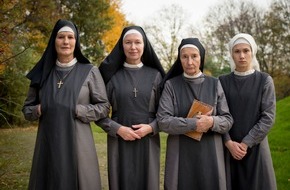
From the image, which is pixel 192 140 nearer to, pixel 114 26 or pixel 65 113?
pixel 65 113

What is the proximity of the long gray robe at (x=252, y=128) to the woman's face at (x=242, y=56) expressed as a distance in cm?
14

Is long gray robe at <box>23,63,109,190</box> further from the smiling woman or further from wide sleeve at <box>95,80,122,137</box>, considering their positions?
the smiling woman

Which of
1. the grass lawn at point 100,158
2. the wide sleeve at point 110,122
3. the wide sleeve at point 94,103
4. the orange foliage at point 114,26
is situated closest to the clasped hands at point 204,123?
the wide sleeve at point 110,122

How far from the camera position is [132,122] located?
380 cm

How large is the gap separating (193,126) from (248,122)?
644 millimetres

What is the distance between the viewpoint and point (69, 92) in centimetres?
360

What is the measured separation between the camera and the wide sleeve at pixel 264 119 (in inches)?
139

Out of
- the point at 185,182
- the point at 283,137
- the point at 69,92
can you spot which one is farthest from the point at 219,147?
the point at 283,137

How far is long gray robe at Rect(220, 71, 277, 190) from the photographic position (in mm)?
3572

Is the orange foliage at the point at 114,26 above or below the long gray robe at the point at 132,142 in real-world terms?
above

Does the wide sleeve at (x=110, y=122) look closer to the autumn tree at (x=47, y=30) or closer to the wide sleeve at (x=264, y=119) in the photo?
the wide sleeve at (x=264, y=119)

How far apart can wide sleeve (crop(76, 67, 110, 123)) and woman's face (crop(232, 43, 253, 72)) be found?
147 centimetres

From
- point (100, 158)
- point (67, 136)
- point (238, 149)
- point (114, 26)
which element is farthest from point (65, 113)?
point (114, 26)

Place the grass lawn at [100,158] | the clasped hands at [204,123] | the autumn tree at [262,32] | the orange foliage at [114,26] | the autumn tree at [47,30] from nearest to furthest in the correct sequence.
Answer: the clasped hands at [204,123]
the grass lawn at [100,158]
the autumn tree at [47,30]
the orange foliage at [114,26]
the autumn tree at [262,32]
